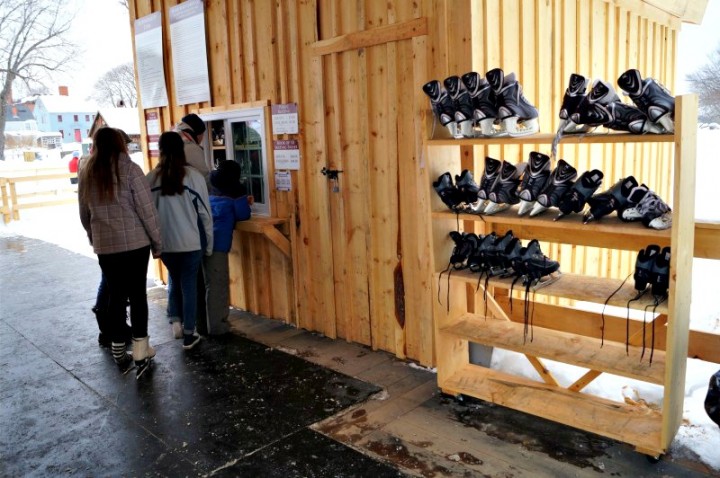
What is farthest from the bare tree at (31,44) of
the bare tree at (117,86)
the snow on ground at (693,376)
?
the snow on ground at (693,376)

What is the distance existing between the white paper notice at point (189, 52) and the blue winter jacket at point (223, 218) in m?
1.36

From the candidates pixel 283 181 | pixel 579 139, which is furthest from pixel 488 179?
pixel 283 181

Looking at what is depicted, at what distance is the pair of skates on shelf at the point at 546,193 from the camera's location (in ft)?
10.0

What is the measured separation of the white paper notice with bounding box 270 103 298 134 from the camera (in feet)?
17.4

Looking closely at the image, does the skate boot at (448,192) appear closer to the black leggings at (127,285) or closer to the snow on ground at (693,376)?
the snow on ground at (693,376)

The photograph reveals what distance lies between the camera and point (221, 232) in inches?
213

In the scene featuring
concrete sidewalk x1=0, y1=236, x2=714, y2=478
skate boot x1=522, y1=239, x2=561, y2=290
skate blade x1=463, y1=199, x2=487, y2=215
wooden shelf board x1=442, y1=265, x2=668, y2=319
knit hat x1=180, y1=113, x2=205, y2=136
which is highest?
knit hat x1=180, y1=113, x2=205, y2=136

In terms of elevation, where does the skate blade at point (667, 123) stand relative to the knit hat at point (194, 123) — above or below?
below

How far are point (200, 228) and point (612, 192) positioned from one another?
3.35 meters

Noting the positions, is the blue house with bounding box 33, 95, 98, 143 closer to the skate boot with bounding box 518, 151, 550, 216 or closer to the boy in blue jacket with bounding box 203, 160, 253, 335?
the boy in blue jacket with bounding box 203, 160, 253, 335

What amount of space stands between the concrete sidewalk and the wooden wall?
457mm

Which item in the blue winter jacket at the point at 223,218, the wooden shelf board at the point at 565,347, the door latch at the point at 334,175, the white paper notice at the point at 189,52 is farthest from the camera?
the white paper notice at the point at 189,52

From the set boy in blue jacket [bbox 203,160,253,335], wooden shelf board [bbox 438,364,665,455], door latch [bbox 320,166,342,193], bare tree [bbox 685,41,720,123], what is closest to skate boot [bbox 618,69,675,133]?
wooden shelf board [bbox 438,364,665,455]

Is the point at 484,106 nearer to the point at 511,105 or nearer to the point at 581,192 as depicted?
the point at 511,105
